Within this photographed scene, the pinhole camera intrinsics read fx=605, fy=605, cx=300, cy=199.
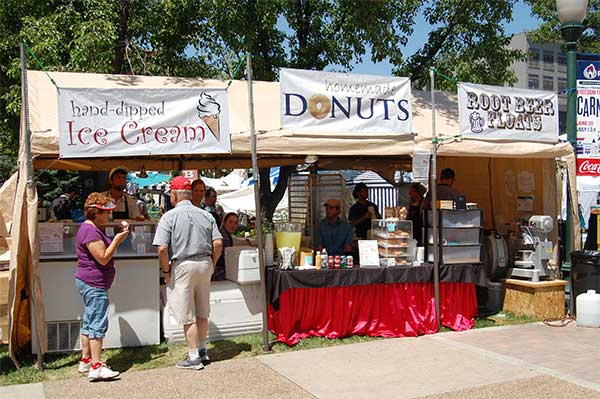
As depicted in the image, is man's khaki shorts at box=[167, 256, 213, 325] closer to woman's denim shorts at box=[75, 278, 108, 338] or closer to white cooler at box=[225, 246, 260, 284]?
woman's denim shorts at box=[75, 278, 108, 338]

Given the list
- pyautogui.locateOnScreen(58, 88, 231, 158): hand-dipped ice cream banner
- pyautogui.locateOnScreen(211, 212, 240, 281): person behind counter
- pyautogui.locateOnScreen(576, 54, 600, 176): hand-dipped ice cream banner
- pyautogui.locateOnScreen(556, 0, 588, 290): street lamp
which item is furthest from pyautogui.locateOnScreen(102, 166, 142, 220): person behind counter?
pyautogui.locateOnScreen(576, 54, 600, 176): hand-dipped ice cream banner

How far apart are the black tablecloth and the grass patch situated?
1.73 ft

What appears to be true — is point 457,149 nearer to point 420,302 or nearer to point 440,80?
point 420,302

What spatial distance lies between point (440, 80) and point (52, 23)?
25.7 ft

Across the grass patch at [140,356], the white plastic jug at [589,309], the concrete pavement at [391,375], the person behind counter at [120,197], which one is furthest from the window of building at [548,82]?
A: the person behind counter at [120,197]

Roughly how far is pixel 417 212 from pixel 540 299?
206cm

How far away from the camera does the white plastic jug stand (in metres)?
7.39

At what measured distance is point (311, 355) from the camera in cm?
625

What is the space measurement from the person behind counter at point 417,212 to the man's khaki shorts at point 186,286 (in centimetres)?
355

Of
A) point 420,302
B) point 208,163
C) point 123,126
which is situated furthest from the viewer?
point 208,163

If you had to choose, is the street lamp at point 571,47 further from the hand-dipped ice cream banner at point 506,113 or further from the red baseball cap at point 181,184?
the red baseball cap at point 181,184

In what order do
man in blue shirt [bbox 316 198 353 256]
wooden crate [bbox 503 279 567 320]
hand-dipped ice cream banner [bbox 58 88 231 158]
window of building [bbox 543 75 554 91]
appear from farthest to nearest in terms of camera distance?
window of building [bbox 543 75 554 91], wooden crate [bbox 503 279 567 320], man in blue shirt [bbox 316 198 353 256], hand-dipped ice cream banner [bbox 58 88 231 158]

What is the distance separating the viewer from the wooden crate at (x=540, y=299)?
7898 millimetres

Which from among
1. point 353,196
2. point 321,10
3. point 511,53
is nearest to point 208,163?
point 353,196
